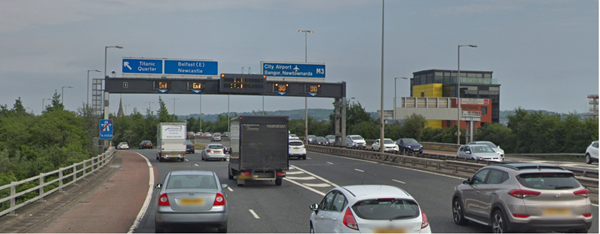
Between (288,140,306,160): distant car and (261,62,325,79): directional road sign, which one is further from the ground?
(261,62,325,79): directional road sign

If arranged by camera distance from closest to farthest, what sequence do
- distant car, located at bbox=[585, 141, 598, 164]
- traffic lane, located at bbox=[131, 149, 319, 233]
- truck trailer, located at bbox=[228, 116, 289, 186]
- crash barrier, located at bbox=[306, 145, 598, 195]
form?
traffic lane, located at bbox=[131, 149, 319, 233] → crash barrier, located at bbox=[306, 145, 598, 195] → truck trailer, located at bbox=[228, 116, 289, 186] → distant car, located at bbox=[585, 141, 598, 164]

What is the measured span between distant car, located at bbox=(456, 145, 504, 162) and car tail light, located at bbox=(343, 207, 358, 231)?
26.8 meters

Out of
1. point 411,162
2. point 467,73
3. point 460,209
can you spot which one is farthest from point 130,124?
point 460,209

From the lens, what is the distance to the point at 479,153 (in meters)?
35.3

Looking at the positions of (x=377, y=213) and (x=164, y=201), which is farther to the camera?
(x=164, y=201)

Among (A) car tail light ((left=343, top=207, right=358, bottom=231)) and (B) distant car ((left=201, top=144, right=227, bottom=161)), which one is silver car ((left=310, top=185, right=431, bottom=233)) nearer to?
(A) car tail light ((left=343, top=207, right=358, bottom=231))

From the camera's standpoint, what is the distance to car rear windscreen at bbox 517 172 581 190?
11.2 meters

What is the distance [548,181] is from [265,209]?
828 cm

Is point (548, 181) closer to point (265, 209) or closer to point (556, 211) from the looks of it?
point (556, 211)

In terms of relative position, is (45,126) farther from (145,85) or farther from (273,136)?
(273,136)

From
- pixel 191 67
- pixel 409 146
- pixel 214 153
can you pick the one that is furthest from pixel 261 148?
pixel 409 146

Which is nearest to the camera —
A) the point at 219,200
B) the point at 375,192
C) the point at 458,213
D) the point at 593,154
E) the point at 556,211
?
the point at 375,192

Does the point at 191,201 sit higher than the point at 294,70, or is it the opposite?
the point at 294,70

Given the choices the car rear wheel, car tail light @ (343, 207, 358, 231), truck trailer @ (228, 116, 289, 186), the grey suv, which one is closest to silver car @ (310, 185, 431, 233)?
car tail light @ (343, 207, 358, 231)
